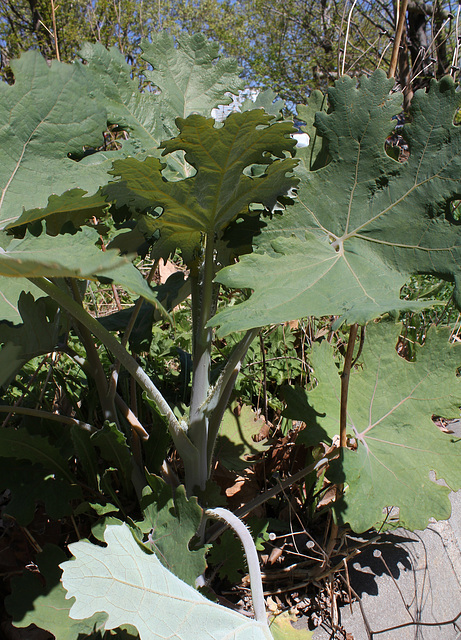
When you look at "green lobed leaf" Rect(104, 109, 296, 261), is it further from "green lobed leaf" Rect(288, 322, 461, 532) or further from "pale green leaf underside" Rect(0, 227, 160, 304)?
"green lobed leaf" Rect(288, 322, 461, 532)

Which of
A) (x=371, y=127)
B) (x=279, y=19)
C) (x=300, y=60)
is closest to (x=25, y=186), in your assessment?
(x=371, y=127)

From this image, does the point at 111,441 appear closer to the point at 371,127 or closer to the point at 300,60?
the point at 371,127

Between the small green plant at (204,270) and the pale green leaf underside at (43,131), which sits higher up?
the pale green leaf underside at (43,131)

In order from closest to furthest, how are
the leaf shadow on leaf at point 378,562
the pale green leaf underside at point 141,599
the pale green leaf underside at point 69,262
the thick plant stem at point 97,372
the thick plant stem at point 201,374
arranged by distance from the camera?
the pale green leaf underside at point 69,262, the pale green leaf underside at point 141,599, the thick plant stem at point 201,374, the thick plant stem at point 97,372, the leaf shadow on leaf at point 378,562

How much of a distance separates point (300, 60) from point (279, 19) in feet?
5.83

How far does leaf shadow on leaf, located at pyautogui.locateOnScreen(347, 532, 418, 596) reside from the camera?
1.15 m

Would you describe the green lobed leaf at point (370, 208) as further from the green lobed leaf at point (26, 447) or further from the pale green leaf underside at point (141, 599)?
the green lobed leaf at point (26, 447)

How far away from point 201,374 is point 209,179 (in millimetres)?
391

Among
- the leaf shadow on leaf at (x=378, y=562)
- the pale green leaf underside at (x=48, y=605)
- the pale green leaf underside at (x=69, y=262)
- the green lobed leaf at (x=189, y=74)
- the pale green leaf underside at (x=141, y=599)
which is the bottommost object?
the leaf shadow on leaf at (x=378, y=562)

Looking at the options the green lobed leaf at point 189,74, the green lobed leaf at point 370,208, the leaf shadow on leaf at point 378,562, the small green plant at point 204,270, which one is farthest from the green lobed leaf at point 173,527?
the green lobed leaf at point 189,74

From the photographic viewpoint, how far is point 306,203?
2.76 ft

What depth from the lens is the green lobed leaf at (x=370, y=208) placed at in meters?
0.69

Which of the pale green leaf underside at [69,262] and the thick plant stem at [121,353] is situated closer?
the pale green leaf underside at [69,262]

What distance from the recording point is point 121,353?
2.50 feet
